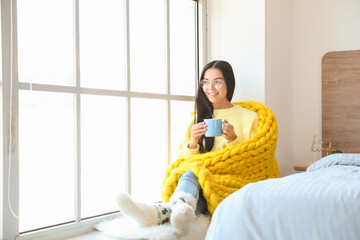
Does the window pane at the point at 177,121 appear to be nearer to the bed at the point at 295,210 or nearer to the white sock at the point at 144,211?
the white sock at the point at 144,211

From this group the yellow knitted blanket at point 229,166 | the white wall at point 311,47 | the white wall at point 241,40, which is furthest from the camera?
the white wall at point 311,47

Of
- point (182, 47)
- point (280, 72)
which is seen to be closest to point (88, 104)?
point (182, 47)

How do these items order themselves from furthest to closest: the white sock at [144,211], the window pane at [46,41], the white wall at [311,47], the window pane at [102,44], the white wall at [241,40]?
the white wall at [311,47] → the white wall at [241,40] → the window pane at [102,44] → the window pane at [46,41] → the white sock at [144,211]

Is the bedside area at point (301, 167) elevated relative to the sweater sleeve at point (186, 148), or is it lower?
lower

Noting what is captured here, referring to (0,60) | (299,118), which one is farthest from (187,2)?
(0,60)

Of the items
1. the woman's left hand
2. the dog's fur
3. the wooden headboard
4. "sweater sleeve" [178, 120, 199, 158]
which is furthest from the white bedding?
the wooden headboard

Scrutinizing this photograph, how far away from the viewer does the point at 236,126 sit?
6.31ft

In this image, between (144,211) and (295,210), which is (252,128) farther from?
(295,210)

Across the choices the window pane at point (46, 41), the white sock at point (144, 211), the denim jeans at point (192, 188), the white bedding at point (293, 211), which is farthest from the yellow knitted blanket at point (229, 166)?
the window pane at point (46, 41)

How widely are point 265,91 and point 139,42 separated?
32.3 inches

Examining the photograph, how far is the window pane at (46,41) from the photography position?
1.43 meters

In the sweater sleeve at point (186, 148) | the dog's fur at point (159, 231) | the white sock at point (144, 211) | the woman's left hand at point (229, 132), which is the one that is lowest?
the dog's fur at point (159, 231)

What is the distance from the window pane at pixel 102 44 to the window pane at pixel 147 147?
0.19m

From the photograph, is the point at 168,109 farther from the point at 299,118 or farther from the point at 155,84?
the point at 299,118
